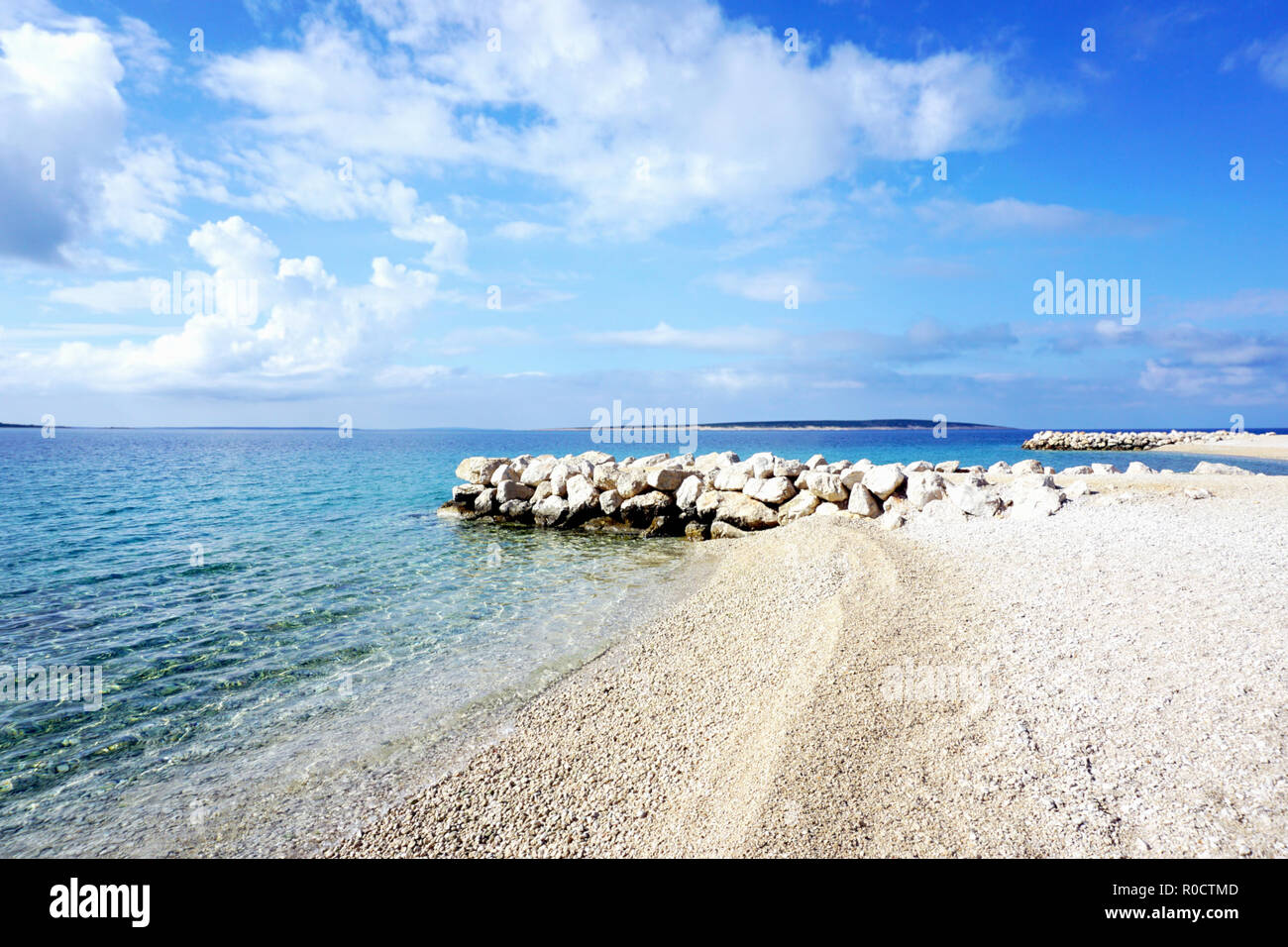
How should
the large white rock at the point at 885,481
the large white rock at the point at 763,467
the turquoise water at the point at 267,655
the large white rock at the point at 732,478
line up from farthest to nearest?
the large white rock at the point at 732,478 < the large white rock at the point at 763,467 < the large white rock at the point at 885,481 < the turquoise water at the point at 267,655

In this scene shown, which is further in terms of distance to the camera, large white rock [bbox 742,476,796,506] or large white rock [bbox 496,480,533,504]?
large white rock [bbox 496,480,533,504]

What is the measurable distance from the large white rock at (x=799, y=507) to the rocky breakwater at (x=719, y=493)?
0.04 meters

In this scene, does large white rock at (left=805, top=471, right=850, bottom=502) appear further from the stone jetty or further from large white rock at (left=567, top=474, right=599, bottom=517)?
Answer: large white rock at (left=567, top=474, right=599, bottom=517)

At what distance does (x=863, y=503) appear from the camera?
732 inches

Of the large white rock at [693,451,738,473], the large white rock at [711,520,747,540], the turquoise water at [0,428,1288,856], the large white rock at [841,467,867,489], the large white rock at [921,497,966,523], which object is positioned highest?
the large white rock at [693,451,738,473]

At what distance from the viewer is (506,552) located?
61.9ft

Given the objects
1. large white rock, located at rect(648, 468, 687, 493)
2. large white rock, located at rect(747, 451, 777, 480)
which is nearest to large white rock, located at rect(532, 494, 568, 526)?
large white rock, located at rect(648, 468, 687, 493)

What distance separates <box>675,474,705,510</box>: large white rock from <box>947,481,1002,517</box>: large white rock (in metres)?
8.54

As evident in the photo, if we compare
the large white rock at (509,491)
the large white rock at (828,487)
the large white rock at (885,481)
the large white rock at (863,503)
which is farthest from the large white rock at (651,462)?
the large white rock at (885,481)

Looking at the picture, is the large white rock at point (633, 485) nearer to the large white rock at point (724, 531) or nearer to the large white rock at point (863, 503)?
the large white rock at point (724, 531)

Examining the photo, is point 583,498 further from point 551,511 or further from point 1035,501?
point 1035,501

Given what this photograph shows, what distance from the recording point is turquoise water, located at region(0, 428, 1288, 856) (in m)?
6.11

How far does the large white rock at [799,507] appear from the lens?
782 inches

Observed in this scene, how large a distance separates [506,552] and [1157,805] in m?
16.5
